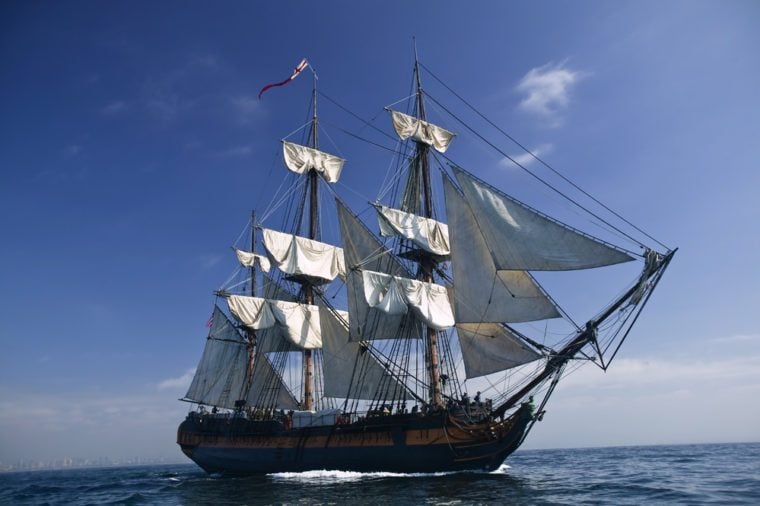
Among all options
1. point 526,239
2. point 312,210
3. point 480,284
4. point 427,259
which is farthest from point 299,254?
point 526,239

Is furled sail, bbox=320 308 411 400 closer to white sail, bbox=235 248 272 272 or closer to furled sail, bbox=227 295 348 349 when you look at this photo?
furled sail, bbox=227 295 348 349

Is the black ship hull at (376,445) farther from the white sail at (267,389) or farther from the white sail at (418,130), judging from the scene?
the white sail at (418,130)

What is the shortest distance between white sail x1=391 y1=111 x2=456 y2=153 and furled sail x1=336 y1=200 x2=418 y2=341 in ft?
29.7

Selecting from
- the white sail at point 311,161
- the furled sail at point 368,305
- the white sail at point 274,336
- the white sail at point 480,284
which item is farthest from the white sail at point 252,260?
the white sail at point 480,284

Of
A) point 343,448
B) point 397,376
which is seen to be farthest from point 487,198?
point 343,448

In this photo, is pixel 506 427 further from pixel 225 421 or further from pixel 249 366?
pixel 249 366

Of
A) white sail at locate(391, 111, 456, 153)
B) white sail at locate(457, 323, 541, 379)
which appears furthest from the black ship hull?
white sail at locate(391, 111, 456, 153)

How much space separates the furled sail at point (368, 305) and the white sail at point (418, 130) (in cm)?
907

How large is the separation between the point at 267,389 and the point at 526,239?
36.9 metres

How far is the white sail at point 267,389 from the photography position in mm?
55875

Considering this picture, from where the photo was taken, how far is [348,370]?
45781mm

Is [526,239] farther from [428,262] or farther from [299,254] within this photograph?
[299,254]

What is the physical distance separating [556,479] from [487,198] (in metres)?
17.8

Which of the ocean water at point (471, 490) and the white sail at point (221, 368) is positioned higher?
the white sail at point (221, 368)
